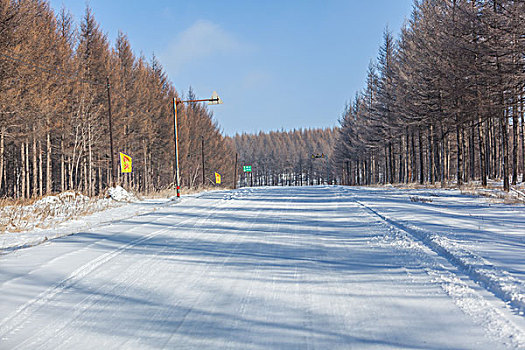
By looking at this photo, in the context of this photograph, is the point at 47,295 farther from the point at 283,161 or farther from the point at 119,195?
the point at 283,161

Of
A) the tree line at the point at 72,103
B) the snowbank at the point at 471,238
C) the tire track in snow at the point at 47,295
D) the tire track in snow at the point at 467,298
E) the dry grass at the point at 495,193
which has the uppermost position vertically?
the tree line at the point at 72,103

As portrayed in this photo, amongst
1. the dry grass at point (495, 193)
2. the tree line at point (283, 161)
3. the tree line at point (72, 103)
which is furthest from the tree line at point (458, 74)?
Result: the tree line at point (283, 161)

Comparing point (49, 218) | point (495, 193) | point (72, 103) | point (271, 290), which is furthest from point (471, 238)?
point (72, 103)

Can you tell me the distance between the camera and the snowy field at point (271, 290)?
299 cm

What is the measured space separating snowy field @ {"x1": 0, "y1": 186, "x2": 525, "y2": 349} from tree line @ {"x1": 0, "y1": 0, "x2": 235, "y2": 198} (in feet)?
46.7

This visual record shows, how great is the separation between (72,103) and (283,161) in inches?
4336

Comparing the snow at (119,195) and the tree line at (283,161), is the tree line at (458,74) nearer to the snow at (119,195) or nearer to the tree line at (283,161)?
the snow at (119,195)

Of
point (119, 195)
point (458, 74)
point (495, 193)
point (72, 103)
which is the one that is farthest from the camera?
point (72, 103)

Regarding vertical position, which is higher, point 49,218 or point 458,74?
point 458,74

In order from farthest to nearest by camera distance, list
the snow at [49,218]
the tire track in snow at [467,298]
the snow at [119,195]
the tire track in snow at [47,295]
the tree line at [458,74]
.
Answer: the snow at [119,195] < the tree line at [458,74] < the snow at [49,218] < the tire track in snow at [47,295] < the tire track in snow at [467,298]

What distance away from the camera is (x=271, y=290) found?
13.6ft

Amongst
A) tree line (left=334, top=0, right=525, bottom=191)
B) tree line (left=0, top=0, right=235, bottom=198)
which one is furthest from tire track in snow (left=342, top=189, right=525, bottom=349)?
tree line (left=0, top=0, right=235, bottom=198)

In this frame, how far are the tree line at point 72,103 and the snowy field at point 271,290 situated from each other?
1424cm

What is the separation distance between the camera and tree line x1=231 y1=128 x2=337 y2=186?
430ft
